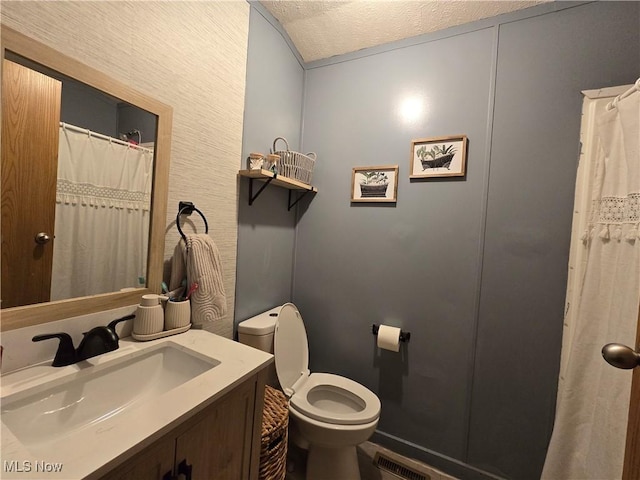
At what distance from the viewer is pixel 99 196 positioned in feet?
2.99

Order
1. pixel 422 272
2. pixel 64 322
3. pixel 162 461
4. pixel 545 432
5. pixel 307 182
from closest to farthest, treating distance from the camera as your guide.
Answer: pixel 162 461
pixel 64 322
pixel 545 432
pixel 422 272
pixel 307 182

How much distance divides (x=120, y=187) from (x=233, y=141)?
0.57 m

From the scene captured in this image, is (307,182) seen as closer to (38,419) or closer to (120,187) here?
(120,187)

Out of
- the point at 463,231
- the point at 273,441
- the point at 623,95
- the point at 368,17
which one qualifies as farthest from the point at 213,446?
the point at 368,17

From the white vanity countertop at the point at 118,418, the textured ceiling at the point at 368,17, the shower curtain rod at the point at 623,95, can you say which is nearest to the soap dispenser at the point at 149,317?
the white vanity countertop at the point at 118,418

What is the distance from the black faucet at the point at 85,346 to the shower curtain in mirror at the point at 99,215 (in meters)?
0.14

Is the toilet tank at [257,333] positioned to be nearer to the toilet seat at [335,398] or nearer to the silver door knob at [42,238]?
the toilet seat at [335,398]

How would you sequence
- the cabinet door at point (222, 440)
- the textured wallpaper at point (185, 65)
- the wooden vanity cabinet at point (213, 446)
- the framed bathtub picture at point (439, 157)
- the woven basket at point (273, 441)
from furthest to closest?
1. the framed bathtub picture at point (439, 157)
2. the woven basket at point (273, 441)
3. the textured wallpaper at point (185, 65)
4. the cabinet door at point (222, 440)
5. the wooden vanity cabinet at point (213, 446)

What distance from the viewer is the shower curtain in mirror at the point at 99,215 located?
32.4 inches

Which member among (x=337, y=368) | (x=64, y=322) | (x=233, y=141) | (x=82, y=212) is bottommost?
(x=337, y=368)

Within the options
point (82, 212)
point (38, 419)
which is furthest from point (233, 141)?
point (38, 419)

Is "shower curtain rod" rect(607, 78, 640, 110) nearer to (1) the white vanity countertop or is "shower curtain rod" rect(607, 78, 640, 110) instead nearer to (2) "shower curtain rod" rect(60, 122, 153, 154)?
(1) the white vanity countertop

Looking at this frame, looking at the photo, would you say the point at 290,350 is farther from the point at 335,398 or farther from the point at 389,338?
the point at 389,338

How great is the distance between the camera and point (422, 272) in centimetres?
156
